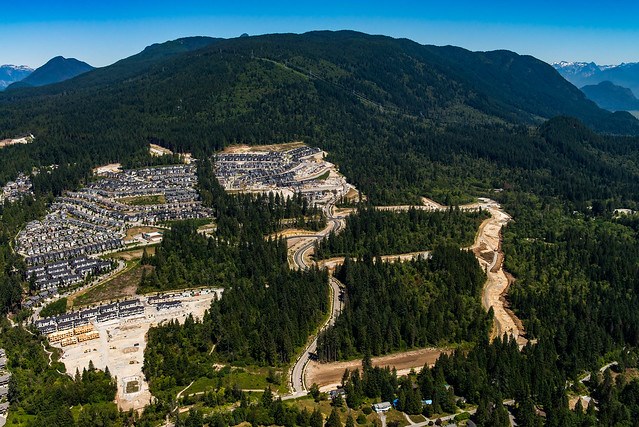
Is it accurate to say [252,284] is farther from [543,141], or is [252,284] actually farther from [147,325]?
[543,141]

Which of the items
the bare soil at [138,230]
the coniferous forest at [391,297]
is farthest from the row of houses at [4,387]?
the bare soil at [138,230]

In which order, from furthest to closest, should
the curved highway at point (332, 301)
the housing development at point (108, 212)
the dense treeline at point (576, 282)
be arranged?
the housing development at point (108, 212)
the dense treeline at point (576, 282)
the curved highway at point (332, 301)

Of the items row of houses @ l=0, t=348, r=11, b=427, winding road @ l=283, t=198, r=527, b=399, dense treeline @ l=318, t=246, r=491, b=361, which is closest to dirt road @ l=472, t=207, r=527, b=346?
winding road @ l=283, t=198, r=527, b=399

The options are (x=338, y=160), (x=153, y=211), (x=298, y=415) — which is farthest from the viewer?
(x=338, y=160)

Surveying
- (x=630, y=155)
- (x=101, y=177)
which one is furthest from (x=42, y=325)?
(x=630, y=155)

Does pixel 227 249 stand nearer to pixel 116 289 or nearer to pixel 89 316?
pixel 116 289

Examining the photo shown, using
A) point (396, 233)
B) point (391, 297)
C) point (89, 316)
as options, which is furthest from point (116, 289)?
point (396, 233)

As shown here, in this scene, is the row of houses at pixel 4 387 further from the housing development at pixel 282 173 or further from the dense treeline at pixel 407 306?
the housing development at pixel 282 173
